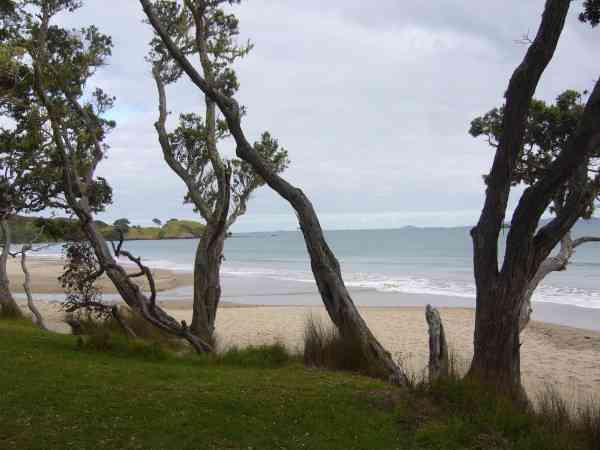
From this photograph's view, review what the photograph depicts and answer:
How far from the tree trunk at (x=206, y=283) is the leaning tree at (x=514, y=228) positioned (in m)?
5.31

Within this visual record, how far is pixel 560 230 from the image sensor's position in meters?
5.98

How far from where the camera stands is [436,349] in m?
6.10

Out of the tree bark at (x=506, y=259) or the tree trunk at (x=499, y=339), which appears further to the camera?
the tree trunk at (x=499, y=339)

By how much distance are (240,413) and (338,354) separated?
2.58m

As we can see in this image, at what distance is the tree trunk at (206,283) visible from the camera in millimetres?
10211

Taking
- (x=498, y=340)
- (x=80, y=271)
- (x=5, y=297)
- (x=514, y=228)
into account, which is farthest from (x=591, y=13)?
(x=5, y=297)

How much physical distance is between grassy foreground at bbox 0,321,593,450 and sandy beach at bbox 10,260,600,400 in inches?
104

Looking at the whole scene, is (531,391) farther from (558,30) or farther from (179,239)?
(179,239)

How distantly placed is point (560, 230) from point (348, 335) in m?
2.80

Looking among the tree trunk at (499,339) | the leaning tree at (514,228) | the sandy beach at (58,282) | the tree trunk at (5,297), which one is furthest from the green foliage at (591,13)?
the sandy beach at (58,282)

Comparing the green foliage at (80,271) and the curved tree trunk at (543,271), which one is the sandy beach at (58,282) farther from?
the curved tree trunk at (543,271)

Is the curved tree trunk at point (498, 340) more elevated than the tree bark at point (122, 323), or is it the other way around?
the curved tree trunk at point (498, 340)

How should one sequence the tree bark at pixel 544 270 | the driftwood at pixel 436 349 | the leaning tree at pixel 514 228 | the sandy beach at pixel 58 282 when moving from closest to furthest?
1. the leaning tree at pixel 514 228
2. the driftwood at pixel 436 349
3. the tree bark at pixel 544 270
4. the sandy beach at pixel 58 282

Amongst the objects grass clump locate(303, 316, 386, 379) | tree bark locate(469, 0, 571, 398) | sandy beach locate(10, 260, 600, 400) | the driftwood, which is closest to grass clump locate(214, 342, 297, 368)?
grass clump locate(303, 316, 386, 379)
